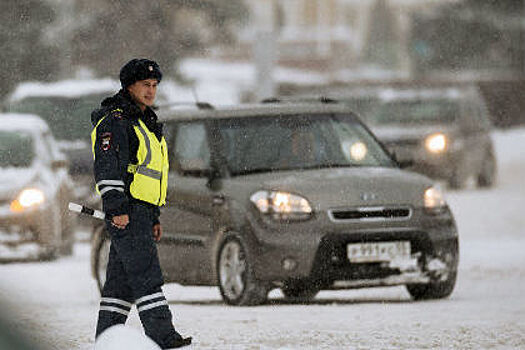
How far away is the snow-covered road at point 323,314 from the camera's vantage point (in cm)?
998

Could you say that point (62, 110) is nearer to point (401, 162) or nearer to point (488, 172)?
point (401, 162)

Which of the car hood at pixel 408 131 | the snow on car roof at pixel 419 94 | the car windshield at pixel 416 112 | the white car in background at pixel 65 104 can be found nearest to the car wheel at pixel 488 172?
the snow on car roof at pixel 419 94

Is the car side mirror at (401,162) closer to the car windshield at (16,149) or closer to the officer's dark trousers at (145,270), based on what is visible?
the officer's dark trousers at (145,270)

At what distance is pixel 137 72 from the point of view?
890cm

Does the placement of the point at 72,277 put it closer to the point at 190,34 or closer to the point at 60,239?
the point at 60,239

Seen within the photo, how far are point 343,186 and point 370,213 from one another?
27 cm

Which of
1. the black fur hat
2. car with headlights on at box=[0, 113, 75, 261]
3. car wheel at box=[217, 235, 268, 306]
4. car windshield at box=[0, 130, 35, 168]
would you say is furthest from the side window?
car windshield at box=[0, 130, 35, 168]

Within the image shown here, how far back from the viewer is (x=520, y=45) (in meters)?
75.3

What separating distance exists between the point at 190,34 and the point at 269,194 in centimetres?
4520

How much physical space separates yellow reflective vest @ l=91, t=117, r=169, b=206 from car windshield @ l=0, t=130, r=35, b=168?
33.6 ft

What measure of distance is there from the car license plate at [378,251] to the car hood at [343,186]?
0.98 feet

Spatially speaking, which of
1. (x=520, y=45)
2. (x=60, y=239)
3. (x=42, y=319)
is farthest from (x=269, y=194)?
(x=520, y=45)

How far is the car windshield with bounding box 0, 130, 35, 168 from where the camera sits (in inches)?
758

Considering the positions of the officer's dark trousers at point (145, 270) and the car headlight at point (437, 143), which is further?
the car headlight at point (437, 143)
